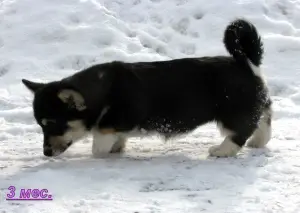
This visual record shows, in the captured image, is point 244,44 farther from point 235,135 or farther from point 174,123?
point 174,123

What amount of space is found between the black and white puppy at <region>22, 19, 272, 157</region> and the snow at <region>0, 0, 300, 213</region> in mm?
258

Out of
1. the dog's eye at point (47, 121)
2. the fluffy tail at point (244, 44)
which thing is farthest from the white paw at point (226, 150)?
the dog's eye at point (47, 121)

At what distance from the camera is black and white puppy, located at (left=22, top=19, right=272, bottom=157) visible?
4723mm

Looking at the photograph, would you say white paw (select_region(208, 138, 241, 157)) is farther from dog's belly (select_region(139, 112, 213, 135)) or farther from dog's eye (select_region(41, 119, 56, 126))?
dog's eye (select_region(41, 119, 56, 126))

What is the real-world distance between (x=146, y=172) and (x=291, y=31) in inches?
237

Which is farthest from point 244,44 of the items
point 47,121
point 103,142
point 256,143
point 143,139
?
point 47,121

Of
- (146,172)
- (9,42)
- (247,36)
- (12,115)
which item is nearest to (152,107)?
(146,172)

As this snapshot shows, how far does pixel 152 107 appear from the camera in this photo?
15.9 ft

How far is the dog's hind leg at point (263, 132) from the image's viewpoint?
518 centimetres

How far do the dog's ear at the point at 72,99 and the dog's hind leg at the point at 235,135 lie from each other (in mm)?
1291

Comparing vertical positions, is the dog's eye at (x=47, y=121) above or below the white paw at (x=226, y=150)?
above

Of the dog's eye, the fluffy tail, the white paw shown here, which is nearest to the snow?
the white paw

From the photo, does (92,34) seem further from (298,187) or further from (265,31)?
(298,187)

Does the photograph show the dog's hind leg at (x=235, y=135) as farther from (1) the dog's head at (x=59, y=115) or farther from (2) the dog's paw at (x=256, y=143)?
(1) the dog's head at (x=59, y=115)
